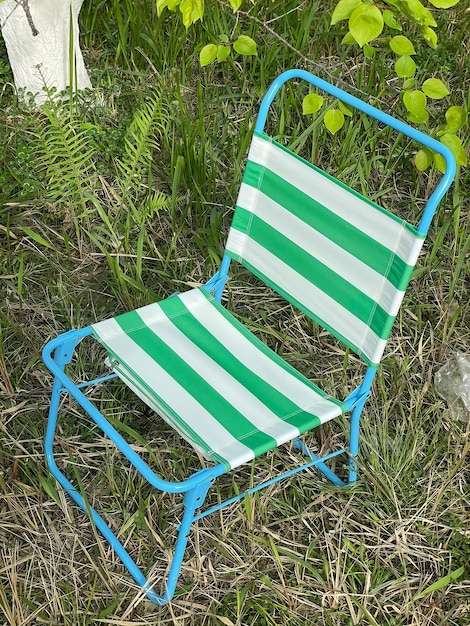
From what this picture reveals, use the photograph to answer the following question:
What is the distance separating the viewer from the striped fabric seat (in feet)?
5.65

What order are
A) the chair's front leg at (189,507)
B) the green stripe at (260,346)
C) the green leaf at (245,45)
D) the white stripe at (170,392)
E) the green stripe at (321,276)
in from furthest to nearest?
the green leaf at (245,45) → the green stripe at (260,346) → the green stripe at (321,276) → the white stripe at (170,392) → the chair's front leg at (189,507)

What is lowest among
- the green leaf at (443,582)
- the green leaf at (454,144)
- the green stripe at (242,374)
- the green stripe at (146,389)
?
the green leaf at (443,582)

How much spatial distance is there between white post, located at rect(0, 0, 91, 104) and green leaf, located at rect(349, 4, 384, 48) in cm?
113

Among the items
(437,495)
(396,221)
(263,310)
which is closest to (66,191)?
(263,310)

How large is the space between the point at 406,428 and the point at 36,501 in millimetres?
1077

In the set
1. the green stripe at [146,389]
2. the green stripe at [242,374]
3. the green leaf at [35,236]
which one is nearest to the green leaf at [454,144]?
the green stripe at [242,374]

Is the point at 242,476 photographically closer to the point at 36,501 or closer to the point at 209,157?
the point at 36,501

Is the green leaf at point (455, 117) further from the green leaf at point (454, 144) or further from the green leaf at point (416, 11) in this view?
the green leaf at point (416, 11)

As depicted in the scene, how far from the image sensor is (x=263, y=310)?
100.0 inches

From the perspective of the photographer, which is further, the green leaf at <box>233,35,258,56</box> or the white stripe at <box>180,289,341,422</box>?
the green leaf at <box>233,35,258,56</box>

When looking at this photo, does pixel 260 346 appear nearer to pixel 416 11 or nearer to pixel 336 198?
pixel 336 198

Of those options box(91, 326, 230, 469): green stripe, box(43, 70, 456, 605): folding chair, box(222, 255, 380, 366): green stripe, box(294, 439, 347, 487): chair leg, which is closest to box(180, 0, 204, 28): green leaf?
box(43, 70, 456, 605): folding chair

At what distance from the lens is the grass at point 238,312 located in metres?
1.95

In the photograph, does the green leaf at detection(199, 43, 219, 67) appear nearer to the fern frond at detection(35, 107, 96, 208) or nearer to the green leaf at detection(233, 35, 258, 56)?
the green leaf at detection(233, 35, 258, 56)
